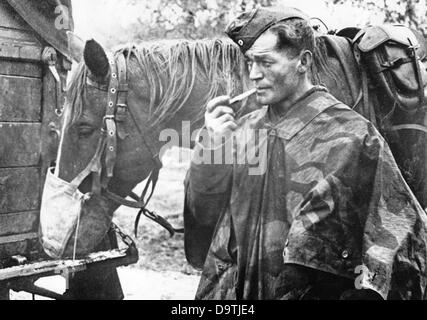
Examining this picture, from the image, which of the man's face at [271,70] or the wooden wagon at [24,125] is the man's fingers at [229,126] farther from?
the wooden wagon at [24,125]

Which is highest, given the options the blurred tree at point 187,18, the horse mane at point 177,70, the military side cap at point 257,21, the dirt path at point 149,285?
the blurred tree at point 187,18

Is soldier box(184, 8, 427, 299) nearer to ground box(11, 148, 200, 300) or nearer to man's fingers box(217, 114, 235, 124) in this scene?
man's fingers box(217, 114, 235, 124)

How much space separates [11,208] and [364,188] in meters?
1.84

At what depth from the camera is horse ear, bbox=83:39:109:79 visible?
6.27 ft

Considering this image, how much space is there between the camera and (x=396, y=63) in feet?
6.27

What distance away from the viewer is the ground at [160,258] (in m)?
3.16

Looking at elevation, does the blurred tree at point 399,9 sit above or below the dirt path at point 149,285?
above

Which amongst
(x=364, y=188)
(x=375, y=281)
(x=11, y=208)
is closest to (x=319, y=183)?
(x=364, y=188)

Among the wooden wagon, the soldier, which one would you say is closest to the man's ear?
the soldier

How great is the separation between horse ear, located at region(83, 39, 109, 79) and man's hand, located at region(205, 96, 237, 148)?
76 centimetres

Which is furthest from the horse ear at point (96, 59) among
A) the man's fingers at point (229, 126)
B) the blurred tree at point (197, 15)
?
the man's fingers at point (229, 126)

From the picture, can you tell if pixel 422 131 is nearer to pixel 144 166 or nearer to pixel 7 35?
pixel 144 166

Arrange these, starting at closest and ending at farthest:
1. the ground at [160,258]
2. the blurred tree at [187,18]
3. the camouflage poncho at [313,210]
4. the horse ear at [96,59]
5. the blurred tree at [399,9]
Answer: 1. the camouflage poncho at [313,210]
2. the horse ear at [96,59]
3. the blurred tree at [399,9]
4. the blurred tree at [187,18]
5. the ground at [160,258]

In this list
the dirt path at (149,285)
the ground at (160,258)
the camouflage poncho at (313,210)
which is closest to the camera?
the camouflage poncho at (313,210)
